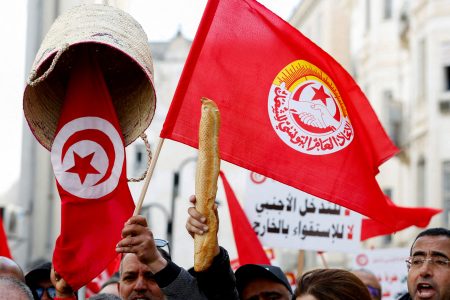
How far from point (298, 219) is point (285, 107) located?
318 cm

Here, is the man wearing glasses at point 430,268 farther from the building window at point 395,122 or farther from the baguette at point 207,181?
the building window at point 395,122

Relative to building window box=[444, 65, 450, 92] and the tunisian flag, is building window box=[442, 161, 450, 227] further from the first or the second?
the tunisian flag

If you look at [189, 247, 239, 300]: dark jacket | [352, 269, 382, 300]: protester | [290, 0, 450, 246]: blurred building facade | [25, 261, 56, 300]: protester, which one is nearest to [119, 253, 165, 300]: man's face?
[189, 247, 239, 300]: dark jacket

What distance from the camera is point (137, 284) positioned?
6.43 m

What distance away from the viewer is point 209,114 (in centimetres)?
525

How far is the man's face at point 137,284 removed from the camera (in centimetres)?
639

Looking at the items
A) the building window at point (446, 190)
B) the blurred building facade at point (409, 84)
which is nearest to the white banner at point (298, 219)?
the blurred building facade at point (409, 84)

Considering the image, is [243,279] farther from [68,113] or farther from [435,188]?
[435,188]

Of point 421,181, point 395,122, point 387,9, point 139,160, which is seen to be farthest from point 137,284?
point 139,160

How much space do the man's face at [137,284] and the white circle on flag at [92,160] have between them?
514 millimetres

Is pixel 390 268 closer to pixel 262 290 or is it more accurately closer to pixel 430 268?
pixel 262 290

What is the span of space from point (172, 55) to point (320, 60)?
51.2 metres

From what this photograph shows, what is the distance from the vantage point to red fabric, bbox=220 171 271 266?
9086 millimetres

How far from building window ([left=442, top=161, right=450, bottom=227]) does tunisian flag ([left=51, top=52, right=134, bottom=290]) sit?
24177 millimetres
